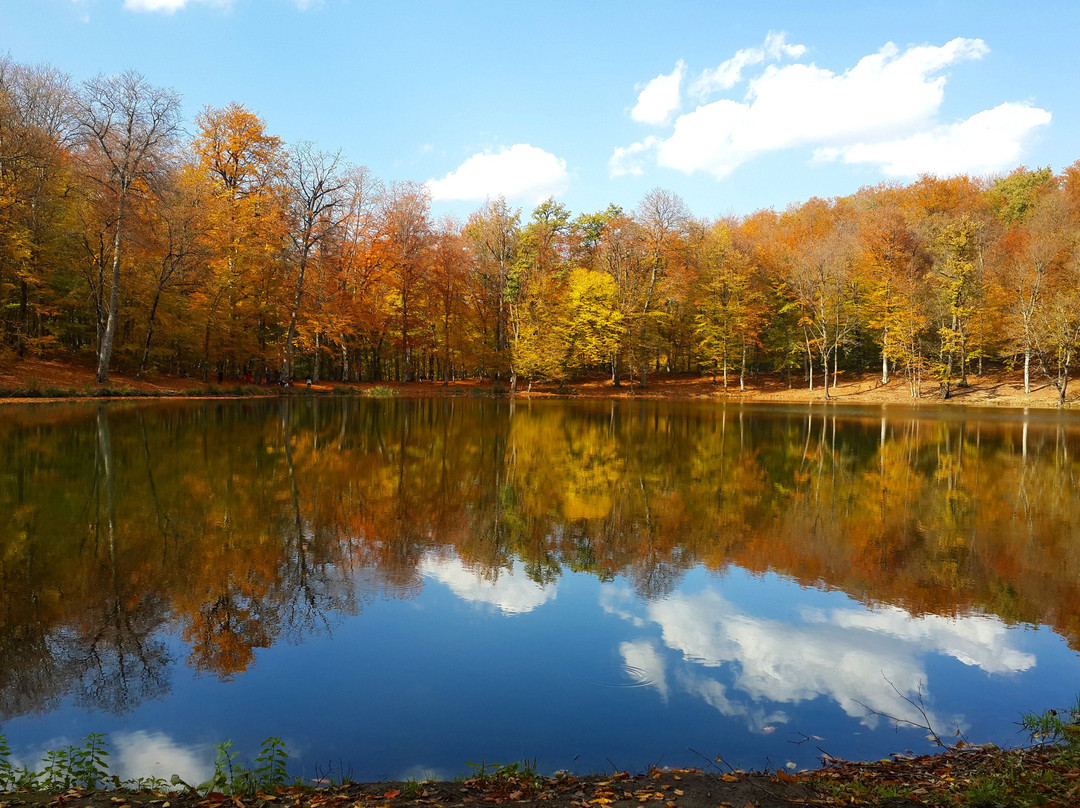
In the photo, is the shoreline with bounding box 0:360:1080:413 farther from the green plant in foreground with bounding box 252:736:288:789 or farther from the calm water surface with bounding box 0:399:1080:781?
the green plant in foreground with bounding box 252:736:288:789

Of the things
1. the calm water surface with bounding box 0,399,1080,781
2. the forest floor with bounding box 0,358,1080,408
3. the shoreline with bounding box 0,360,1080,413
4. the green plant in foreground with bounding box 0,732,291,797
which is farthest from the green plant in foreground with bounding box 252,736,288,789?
the forest floor with bounding box 0,358,1080,408

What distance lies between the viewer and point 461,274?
184 feet

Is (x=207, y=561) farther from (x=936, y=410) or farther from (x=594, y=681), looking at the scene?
(x=936, y=410)

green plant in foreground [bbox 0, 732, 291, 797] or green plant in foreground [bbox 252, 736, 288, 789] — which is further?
green plant in foreground [bbox 252, 736, 288, 789]

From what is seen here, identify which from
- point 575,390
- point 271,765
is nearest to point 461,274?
point 575,390

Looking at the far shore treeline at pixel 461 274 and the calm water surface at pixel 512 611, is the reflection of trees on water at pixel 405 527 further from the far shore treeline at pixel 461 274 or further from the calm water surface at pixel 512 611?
the far shore treeline at pixel 461 274

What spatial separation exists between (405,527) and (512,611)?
12.8 feet

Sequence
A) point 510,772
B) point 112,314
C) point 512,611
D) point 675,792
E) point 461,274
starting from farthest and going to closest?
1. point 461,274
2. point 112,314
3. point 512,611
4. point 510,772
5. point 675,792

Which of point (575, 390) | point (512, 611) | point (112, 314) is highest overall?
point (112, 314)

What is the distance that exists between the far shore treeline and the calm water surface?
24.8 metres

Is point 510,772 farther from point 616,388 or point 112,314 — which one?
point 616,388

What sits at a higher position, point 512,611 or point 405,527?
point 405,527

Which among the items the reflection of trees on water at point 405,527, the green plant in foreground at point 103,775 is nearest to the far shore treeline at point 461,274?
the reflection of trees on water at point 405,527

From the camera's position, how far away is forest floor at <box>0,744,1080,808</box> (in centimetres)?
369
